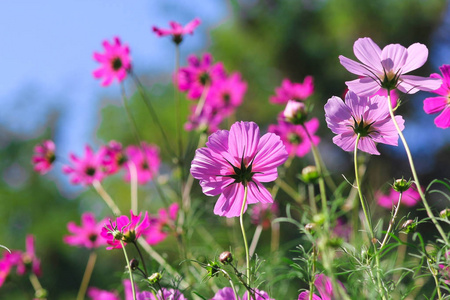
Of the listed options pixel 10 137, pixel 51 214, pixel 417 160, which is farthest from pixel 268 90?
pixel 10 137

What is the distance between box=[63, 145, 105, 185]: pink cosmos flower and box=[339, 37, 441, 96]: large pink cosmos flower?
1.90ft

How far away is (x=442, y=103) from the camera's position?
0.40 meters

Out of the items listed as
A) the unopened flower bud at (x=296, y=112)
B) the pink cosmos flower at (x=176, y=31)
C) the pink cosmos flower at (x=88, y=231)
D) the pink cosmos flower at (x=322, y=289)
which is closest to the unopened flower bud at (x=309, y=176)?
the unopened flower bud at (x=296, y=112)

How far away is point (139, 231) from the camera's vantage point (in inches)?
15.3

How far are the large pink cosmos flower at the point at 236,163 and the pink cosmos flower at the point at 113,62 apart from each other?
1.54ft

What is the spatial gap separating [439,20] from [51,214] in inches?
213

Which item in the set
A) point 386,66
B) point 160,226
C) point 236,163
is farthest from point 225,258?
point 160,226

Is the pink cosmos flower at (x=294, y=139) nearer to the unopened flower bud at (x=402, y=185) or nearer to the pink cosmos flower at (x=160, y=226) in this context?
the pink cosmos flower at (x=160, y=226)

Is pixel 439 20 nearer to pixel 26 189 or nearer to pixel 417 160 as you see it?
pixel 417 160

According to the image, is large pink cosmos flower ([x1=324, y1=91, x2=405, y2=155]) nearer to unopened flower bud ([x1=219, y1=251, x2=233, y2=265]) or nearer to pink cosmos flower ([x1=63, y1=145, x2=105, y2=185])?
unopened flower bud ([x1=219, y1=251, x2=233, y2=265])

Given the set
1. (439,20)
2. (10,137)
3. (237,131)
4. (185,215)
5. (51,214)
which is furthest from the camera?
(10,137)

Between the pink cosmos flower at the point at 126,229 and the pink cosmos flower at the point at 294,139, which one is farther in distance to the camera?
the pink cosmos flower at the point at 294,139

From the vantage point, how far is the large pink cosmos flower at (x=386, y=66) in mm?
362

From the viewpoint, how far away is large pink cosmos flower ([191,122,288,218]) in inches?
14.4
